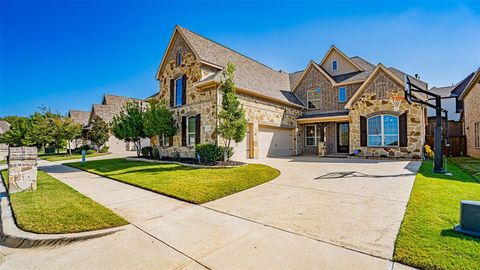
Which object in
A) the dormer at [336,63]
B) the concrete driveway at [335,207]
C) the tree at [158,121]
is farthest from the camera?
→ the dormer at [336,63]

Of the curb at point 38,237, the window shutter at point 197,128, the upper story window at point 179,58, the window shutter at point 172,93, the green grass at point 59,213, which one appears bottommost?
the curb at point 38,237

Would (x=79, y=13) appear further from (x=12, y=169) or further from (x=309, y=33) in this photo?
(x=309, y=33)

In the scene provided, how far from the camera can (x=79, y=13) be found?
36.6ft

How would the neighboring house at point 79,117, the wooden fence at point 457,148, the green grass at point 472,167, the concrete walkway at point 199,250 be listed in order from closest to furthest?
the concrete walkway at point 199,250 < the green grass at point 472,167 < the wooden fence at point 457,148 < the neighboring house at point 79,117

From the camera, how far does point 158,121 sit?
1581cm

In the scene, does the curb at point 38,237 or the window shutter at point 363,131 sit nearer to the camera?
the curb at point 38,237

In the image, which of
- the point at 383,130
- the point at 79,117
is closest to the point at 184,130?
the point at 383,130

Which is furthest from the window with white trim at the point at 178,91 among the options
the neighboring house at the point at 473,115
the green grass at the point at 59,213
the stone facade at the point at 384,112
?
the neighboring house at the point at 473,115

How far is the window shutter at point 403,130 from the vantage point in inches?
574

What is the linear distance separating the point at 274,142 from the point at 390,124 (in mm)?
7855

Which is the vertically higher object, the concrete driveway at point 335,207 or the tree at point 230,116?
the tree at point 230,116

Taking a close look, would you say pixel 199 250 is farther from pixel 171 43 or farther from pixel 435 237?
pixel 171 43

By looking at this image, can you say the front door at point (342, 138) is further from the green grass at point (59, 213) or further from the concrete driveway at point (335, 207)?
the green grass at point (59, 213)

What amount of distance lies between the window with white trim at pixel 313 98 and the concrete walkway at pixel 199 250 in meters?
17.7
